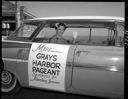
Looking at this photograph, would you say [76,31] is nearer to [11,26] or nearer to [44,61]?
[44,61]

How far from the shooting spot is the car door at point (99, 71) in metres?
2.69

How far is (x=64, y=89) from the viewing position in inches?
116

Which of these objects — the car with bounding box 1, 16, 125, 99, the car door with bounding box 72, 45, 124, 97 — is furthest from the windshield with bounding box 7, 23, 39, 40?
the car door with bounding box 72, 45, 124, 97

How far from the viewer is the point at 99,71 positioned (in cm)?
276

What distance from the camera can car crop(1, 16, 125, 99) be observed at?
9.03 ft

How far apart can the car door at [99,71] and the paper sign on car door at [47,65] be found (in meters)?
0.24

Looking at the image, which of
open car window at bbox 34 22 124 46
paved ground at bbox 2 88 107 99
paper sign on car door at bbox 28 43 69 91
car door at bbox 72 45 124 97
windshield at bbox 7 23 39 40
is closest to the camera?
car door at bbox 72 45 124 97

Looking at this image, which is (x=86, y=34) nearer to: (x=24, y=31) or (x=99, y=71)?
(x=99, y=71)

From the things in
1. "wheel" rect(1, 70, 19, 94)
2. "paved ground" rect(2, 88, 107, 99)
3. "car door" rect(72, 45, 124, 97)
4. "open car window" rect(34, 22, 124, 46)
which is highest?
"open car window" rect(34, 22, 124, 46)

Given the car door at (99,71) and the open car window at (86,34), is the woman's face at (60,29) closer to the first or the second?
the open car window at (86,34)

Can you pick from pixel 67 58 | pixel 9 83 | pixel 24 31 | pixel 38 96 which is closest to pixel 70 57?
pixel 67 58

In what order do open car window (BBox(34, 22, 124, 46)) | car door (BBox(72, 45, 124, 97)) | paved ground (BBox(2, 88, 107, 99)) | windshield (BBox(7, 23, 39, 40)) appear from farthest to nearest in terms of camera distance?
1. windshield (BBox(7, 23, 39, 40))
2. paved ground (BBox(2, 88, 107, 99))
3. open car window (BBox(34, 22, 124, 46))
4. car door (BBox(72, 45, 124, 97))

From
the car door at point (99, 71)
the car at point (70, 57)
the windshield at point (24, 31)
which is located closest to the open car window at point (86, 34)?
the car at point (70, 57)

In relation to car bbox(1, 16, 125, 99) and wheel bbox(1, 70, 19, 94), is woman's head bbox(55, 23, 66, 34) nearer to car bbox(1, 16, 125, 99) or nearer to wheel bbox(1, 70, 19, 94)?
car bbox(1, 16, 125, 99)
